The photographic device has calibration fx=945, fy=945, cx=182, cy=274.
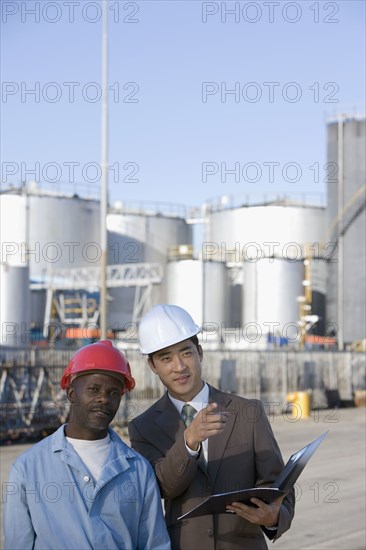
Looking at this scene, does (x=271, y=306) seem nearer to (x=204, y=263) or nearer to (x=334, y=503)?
(x=204, y=263)

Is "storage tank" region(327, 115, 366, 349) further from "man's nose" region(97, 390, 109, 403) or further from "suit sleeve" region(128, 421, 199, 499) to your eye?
"man's nose" region(97, 390, 109, 403)

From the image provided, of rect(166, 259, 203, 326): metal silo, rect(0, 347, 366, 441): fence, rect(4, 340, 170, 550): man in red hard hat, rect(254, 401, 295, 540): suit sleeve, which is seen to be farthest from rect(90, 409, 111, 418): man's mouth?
rect(166, 259, 203, 326): metal silo

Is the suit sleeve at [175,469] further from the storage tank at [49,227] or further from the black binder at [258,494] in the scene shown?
the storage tank at [49,227]

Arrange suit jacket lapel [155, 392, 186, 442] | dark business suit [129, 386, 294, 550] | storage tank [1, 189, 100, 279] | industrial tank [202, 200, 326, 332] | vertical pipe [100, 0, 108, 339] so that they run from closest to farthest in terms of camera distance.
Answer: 1. dark business suit [129, 386, 294, 550]
2. suit jacket lapel [155, 392, 186, 442]
3. vertical pipe [100, 0, 108, 339]
4. industrial tank [202, 200, 326, 332]
5. storage tank [1, 189, 100, 279]

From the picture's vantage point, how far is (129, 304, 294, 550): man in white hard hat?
3670 mm

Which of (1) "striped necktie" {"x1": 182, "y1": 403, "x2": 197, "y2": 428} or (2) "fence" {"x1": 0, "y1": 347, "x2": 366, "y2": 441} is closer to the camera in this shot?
(1) "striped necktie" {"x1": 182, "y1": 403, "x2": 197, "y2": 428}

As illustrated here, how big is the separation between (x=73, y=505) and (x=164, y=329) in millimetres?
873

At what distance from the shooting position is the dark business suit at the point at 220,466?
12.0 ft

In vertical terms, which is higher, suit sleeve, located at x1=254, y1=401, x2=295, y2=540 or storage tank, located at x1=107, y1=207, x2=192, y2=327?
storage tank, located at x1=107, y1=207, x2=192, y2=327

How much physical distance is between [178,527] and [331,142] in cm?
5132

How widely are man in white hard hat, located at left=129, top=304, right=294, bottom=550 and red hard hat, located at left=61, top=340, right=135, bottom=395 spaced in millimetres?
344

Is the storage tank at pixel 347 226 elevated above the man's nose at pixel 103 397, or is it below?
above

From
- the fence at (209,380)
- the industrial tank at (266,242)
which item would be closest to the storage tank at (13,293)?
the industrial tank at (266,242)

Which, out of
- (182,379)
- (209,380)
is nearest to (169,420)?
(182,379)
